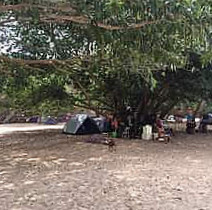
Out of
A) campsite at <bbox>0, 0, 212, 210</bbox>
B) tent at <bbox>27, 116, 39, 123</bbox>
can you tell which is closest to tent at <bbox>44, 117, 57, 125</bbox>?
tent at <bbox>27, 116, 39, 123</bbox>

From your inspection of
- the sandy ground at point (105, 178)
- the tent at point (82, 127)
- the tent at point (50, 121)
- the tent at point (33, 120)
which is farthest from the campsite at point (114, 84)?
the tent at point (33, 120)

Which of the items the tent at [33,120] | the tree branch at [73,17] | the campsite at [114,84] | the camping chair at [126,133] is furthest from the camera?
the tent at [33,120]

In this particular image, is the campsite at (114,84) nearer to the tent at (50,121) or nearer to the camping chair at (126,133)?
the camping chair at (126,133)

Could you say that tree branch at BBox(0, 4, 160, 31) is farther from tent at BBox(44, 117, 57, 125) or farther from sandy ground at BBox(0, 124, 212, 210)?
tent at BBox(44, 117, 57, 125)

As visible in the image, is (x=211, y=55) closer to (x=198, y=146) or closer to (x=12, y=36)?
(x=12, y=36)

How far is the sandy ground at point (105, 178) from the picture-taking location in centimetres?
507

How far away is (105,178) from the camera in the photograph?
6477 millimetres

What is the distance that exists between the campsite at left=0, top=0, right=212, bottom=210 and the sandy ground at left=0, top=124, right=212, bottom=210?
0.6 inches

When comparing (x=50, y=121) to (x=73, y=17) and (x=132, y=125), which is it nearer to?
(x=132, y=125)

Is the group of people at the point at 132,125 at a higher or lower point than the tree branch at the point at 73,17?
lower

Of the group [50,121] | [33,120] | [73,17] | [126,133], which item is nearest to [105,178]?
[73,17]

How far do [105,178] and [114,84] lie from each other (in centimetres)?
710

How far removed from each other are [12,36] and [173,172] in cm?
472

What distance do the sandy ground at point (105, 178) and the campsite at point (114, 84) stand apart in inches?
0.6
